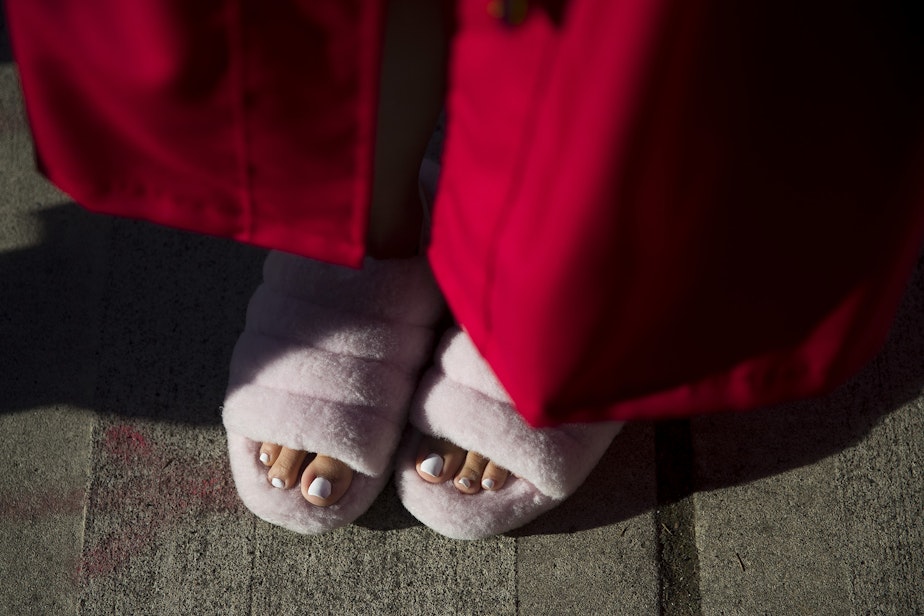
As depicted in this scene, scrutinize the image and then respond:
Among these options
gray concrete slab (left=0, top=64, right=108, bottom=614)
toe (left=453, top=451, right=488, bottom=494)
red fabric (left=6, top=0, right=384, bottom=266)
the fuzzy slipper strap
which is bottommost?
gray concrete slab (left=0, top=64, right=108, bottom=614)

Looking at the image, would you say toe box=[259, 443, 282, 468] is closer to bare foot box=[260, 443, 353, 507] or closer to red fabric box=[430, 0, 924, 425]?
bare foot box=[260, 443, 353, 507]

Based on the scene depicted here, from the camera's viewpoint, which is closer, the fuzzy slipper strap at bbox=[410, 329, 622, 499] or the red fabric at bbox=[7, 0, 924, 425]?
the red fabric at bbox=[7, 0, 924, 425]

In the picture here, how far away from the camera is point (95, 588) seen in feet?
4.25

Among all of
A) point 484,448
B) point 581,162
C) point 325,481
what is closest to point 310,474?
point 325,481

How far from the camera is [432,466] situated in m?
1.28

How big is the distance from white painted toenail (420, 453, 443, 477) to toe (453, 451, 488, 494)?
3 centimetres

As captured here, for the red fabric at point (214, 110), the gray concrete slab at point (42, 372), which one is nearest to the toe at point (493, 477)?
the red fabric at point (214, 110)

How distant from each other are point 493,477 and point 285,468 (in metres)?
0.33

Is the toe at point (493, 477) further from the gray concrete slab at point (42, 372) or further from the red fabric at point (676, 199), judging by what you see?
the gray concrete slab at point (42, 372)

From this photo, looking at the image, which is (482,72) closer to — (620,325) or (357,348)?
(620,325)

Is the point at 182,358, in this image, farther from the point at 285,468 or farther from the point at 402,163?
the point at 402,163

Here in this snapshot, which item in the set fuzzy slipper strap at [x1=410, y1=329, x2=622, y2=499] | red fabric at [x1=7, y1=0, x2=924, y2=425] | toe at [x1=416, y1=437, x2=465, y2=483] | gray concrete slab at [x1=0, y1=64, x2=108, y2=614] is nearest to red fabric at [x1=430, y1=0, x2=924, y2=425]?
red fabric at [x1=7, y1=0, x2=924, y2=425]

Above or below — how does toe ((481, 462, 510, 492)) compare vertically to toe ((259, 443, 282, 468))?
above

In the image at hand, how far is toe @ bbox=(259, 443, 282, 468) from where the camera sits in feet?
4.21
